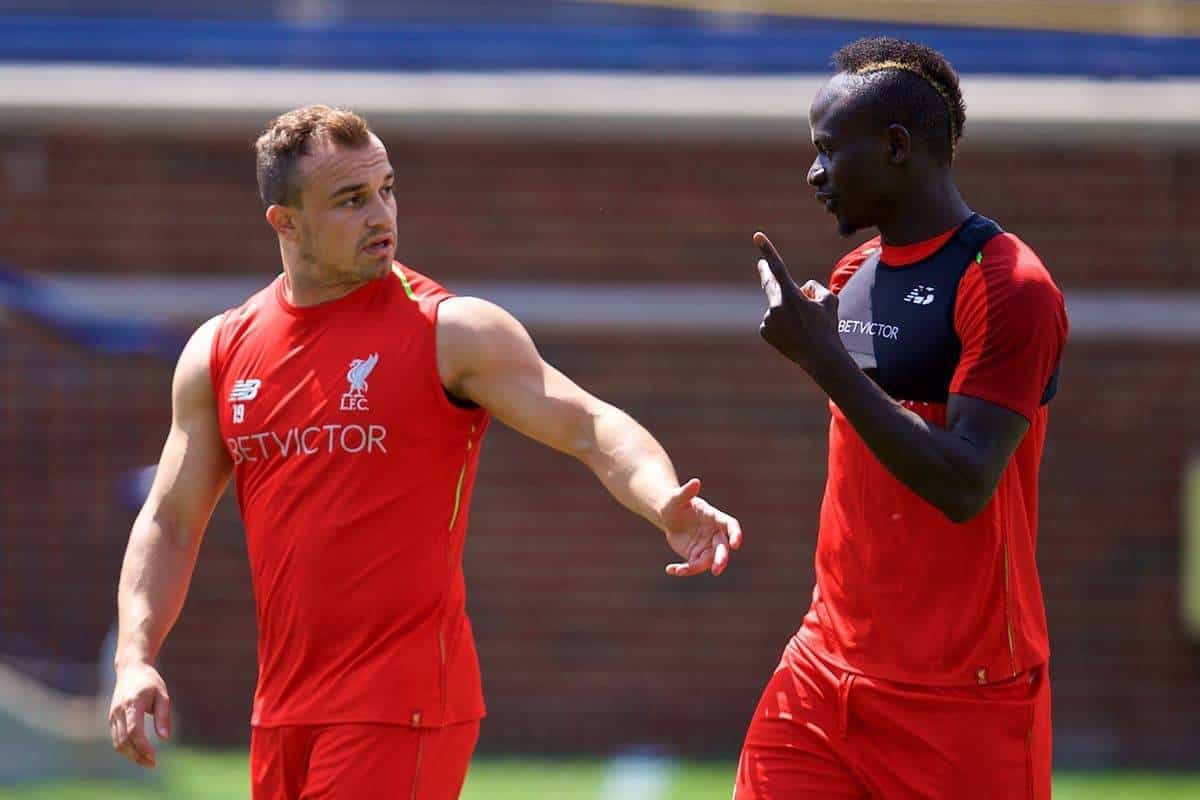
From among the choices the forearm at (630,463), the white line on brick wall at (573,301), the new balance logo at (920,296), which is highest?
the white line on brick wall at (573,301)

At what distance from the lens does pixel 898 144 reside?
140 inches

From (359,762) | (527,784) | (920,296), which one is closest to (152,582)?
(359,762)

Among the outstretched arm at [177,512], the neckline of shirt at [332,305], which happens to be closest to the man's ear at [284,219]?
the neckline of shirt at [332,305]

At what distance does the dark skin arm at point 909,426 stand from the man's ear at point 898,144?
40cm

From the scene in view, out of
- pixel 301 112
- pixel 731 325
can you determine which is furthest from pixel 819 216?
pixel 301 112

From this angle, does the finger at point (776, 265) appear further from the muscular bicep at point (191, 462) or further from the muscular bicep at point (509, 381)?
the muscular bicep at point (191, 462)

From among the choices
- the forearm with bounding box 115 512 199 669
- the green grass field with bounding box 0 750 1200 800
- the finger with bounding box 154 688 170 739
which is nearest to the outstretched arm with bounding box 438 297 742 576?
the forearm with bounding box 115 512 199 669

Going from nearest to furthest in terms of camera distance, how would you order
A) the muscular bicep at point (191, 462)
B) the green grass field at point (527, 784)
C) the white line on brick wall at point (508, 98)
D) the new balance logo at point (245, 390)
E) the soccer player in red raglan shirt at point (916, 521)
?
the soccer player in red raglan shirt at point (916, 521)
the new balance logo at point (245, 390)
the muscular bicep at point (191, 462)
the green grass field at point (527, 784)
the white line on brick wall at point (508, 98)

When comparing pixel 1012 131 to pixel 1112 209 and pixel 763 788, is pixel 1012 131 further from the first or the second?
pixel 763 788

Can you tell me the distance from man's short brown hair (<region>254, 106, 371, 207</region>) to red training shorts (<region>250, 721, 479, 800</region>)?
1176 mm

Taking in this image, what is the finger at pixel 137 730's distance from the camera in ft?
12.1

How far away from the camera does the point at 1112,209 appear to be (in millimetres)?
9289

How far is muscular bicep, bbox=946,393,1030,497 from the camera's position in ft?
10.8

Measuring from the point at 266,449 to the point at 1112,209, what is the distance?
260 inches
